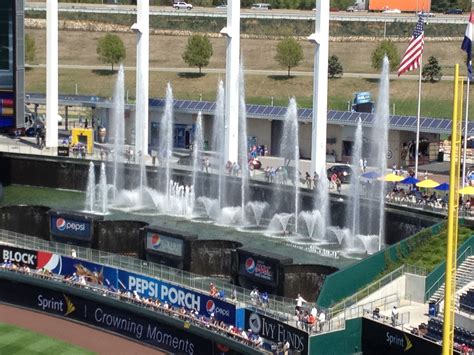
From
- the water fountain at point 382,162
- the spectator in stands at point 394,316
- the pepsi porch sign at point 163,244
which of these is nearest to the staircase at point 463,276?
the spectator in stands at point 394,316

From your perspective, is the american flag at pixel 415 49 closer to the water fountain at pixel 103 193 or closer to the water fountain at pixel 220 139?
the water fountain at pixel 220 139

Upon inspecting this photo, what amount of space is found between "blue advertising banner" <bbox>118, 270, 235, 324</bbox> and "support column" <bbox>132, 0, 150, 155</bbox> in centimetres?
2157

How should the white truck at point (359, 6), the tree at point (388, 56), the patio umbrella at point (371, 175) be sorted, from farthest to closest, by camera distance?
the white truck at point (359, 6), the tree at point (388, 56), the patio umbrella at point (371, 175)

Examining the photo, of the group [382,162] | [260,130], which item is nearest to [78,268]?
Answer: [382,162]

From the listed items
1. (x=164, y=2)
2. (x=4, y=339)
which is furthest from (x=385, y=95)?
(x=164, y=2)

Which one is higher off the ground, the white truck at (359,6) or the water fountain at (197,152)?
the white truck at (359,6)

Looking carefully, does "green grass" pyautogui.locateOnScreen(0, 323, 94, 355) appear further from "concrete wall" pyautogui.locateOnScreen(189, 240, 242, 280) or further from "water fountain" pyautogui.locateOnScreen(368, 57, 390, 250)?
"water fountain" pyautogui.locateOnScreen(368, 57, 390, 250)

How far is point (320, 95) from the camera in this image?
169ft

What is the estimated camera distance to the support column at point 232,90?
53.7 metres

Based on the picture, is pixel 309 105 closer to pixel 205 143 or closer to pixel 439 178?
pixel 205 143

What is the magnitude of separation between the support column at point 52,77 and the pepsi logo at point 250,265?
26739 mm

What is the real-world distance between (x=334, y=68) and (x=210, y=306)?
47.7 meters

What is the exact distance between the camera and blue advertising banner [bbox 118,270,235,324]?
32.7m

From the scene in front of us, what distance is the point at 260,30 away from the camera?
9331 cm
